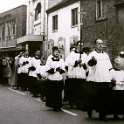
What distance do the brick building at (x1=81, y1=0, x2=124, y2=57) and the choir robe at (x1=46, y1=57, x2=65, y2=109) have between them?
10.7 meters

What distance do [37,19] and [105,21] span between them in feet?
46.3

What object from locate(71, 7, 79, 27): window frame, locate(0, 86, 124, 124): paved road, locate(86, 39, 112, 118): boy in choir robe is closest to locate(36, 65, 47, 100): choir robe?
locate(0, 86, 124, 124): paved road

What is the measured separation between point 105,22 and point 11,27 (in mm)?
23898

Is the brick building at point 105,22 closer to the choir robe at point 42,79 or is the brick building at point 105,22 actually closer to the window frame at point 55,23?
the window frame at point 55,23

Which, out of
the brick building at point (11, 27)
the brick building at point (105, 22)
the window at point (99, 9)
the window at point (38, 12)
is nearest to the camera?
the brick building at point (105, 22)

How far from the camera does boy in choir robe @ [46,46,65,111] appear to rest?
14.0m

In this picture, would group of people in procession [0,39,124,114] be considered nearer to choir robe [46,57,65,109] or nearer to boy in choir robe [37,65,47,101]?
choir robe [46,57,65,109]

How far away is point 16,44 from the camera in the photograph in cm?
4503

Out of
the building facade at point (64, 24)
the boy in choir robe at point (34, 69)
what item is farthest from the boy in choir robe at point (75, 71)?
the building facade at point (64, 24)

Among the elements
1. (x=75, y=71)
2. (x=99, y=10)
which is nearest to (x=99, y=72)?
(x=75, y=71)

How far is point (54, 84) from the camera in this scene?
14102mm

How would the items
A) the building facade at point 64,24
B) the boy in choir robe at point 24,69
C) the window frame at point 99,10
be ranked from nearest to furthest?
the boy in choir robe at point 24,69 → the window frame at point 99,10 → the building facade at point 64,24

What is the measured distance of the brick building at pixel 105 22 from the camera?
25.0m

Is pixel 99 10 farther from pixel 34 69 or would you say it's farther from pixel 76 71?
pixel 76 71
